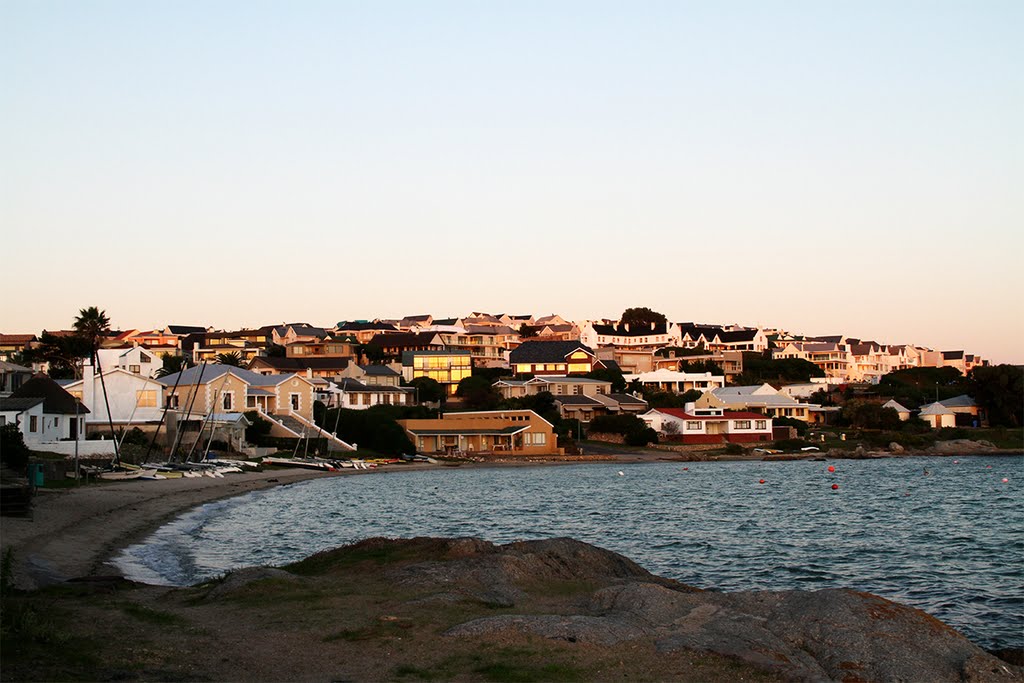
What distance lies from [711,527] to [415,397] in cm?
9797

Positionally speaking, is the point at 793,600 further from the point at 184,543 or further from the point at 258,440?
the point at 258,440

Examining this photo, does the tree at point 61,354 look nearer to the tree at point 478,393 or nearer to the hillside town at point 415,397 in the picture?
the hillside town at point 415,397

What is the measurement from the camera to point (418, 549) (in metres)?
27.8

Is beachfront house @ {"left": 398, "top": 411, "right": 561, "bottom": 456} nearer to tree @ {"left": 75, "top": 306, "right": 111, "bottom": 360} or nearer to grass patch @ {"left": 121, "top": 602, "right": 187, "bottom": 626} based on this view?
tree @ {"left": 75, "top": 306, "right": 111, "bottom": 360}

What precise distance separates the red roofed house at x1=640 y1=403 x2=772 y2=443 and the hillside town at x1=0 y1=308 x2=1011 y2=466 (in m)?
0.17

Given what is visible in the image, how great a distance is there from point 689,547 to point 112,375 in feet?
217

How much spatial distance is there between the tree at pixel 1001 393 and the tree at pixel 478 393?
62524 mm

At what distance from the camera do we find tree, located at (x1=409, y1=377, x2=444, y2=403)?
146 meters

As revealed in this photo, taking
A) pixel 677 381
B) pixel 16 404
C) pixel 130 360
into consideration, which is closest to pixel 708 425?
pixel 677 381

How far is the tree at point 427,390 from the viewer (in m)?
146

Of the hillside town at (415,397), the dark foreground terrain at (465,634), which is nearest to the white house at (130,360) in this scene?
the hillside town at (415,397)

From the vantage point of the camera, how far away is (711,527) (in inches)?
1865

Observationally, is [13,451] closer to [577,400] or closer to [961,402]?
[577,400]

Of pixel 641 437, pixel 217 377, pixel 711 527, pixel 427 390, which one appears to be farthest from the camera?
pixel 427 390
